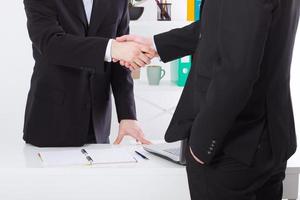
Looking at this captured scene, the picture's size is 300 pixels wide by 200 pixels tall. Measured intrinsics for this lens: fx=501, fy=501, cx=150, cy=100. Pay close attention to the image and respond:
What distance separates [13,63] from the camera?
349 cm

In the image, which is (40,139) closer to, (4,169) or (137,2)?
(4,169)

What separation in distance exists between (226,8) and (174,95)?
269cm

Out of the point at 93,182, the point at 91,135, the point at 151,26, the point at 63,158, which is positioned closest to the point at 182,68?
the point at 151,26

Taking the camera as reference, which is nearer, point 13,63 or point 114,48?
point 114,48

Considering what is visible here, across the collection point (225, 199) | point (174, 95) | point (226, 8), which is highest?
point (226, 8)

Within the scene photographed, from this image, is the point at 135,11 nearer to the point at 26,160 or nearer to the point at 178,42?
the point at 178,42

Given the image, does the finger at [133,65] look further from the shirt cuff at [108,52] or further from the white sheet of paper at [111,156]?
the white sheet of paper at [111,156]

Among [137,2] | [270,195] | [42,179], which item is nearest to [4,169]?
[42,179]

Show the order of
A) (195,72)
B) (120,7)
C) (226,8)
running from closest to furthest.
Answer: (226,8) < (195,72) < (120,7)

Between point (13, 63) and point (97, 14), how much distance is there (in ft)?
5.36

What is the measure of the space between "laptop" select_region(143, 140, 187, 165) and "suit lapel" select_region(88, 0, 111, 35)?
55cm

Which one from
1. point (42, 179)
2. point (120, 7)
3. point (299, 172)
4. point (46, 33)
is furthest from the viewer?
point (120, 7)

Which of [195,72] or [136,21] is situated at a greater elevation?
[195,72]

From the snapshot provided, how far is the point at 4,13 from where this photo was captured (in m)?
3.45
